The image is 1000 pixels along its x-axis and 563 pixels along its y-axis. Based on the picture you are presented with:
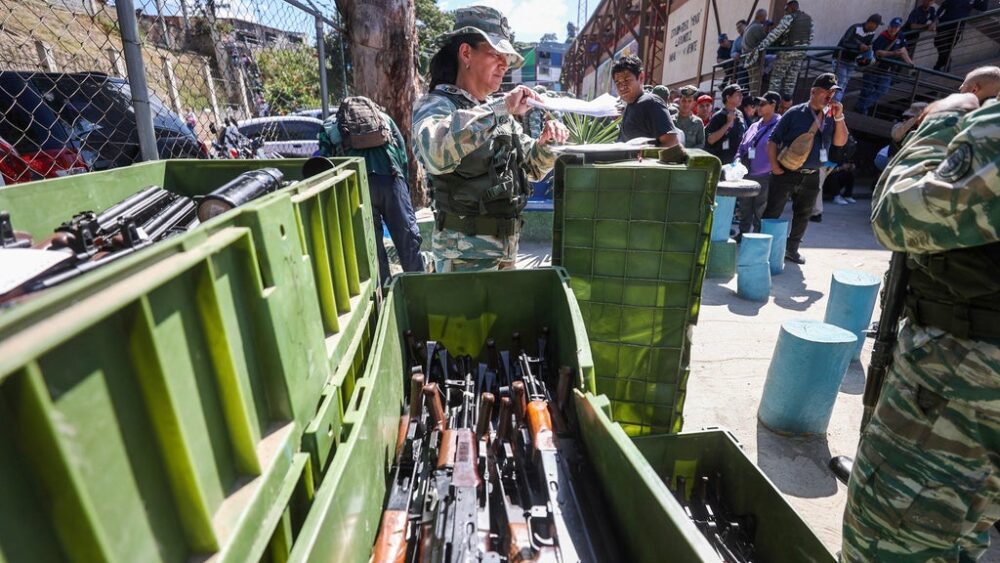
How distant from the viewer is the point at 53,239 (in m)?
1.05

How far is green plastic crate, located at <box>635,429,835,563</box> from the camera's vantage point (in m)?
1.43

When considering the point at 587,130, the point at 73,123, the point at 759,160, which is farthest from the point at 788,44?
the point at 73,123

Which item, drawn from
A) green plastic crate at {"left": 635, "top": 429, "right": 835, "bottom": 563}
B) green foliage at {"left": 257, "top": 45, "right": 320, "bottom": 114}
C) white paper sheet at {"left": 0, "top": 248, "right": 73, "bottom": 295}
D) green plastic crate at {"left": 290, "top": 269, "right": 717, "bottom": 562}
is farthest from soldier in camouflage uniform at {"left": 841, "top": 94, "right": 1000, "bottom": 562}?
green foliage at {"left": 257, "top": 45, "right": 320, "bottom": 114}

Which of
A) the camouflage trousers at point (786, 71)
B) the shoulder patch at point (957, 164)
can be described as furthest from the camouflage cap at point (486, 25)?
the camouflage trousers at point (786, 71)

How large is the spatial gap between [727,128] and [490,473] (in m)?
6.54

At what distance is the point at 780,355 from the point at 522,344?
1.53 meters

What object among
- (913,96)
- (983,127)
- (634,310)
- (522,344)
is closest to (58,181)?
(522,344)

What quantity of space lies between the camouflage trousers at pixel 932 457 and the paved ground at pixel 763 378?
24.9 inches

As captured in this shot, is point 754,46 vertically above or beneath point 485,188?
above

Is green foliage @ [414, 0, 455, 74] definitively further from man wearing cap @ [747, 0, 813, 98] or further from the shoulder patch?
the shoulder patch

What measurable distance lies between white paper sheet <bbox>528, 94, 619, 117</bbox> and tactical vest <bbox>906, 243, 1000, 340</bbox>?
1.35 metres

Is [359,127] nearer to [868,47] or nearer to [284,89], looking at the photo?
[868,47]

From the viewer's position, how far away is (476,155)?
2227mm

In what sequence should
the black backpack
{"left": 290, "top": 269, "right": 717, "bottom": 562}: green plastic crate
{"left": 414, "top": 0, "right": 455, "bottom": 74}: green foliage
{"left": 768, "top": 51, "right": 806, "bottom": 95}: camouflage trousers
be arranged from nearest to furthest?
{"left": 290, "top": 269, "right": 717, "bottom": 562}: green plastic crate → the black backpack → {"left": 768, "top": 51, "right": 806, "bottom": 95}: camouflage trousers → {"left": 414, "top": 0, "right": 455, "bottom": 74}: green foliage
